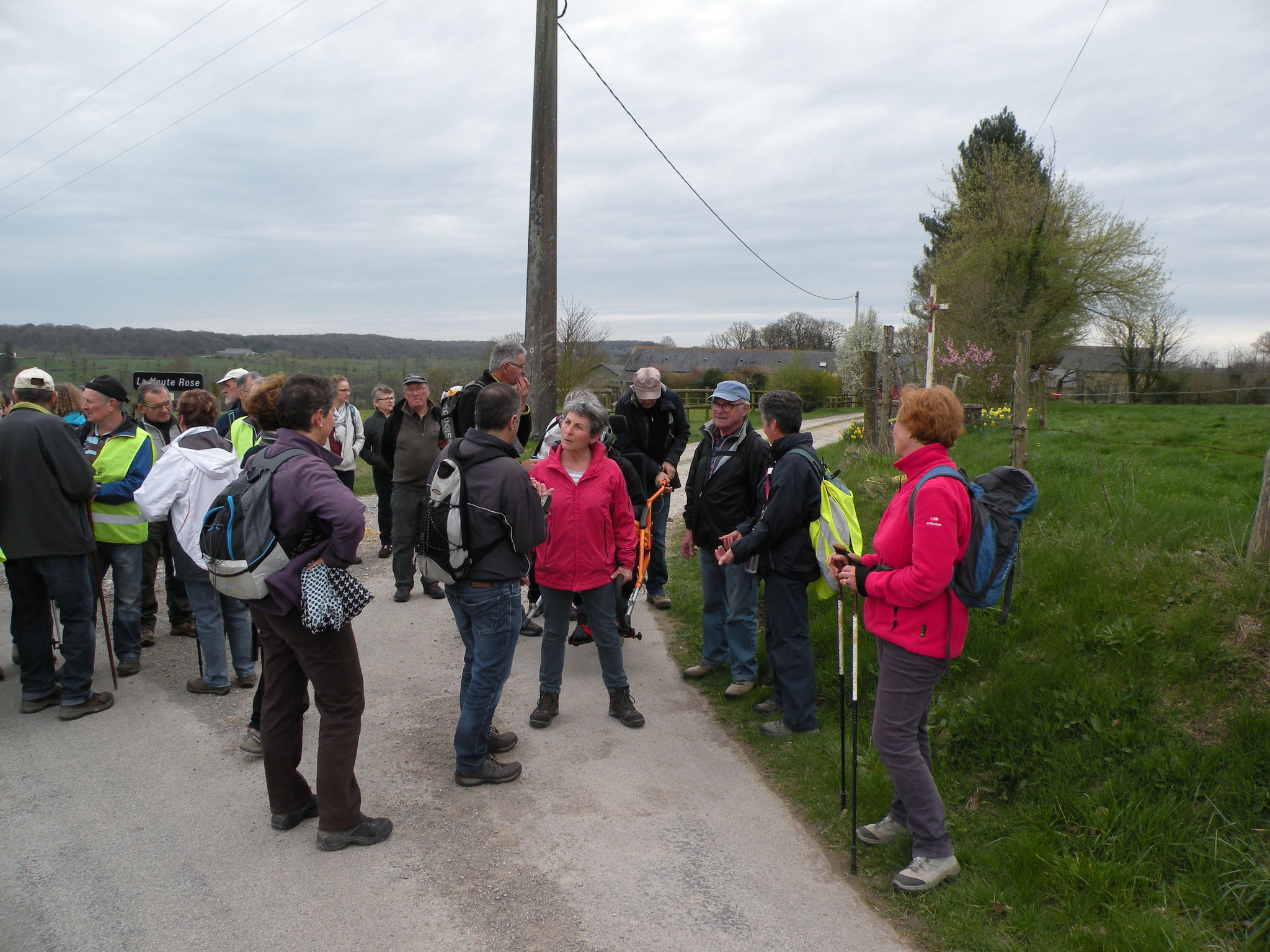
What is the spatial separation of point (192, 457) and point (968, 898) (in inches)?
194

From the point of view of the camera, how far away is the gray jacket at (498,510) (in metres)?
3.73

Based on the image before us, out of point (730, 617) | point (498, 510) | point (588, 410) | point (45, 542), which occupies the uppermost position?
point (588, 410)

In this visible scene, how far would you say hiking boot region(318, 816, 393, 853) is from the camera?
132 inches

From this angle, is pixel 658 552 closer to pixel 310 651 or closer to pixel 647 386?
pixel 647 386

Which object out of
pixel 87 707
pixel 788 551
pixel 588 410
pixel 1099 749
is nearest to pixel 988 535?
pixel 1099 749

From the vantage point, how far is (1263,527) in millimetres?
4160

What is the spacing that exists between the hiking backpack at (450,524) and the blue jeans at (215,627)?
213cm

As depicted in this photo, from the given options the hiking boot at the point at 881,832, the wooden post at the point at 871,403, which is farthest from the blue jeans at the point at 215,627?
the wooden post at the point at 871,403

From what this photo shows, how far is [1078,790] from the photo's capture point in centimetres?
337

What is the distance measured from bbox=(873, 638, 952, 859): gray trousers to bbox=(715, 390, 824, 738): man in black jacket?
1224 millimetres

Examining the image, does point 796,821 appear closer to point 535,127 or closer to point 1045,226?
point 535,127

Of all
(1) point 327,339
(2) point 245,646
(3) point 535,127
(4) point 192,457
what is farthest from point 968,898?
(1) point 327,339

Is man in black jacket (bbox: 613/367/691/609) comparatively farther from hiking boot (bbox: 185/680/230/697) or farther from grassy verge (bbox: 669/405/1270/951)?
hiking boot (bbox: 185/680/230/697)

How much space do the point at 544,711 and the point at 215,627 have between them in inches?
89.3
